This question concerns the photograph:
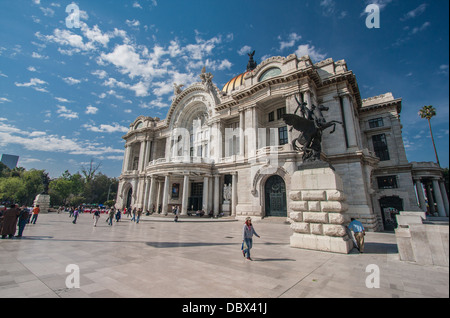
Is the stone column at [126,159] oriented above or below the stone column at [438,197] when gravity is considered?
above

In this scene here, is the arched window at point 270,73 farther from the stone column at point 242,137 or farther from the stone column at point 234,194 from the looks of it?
the stone column at point 234,194

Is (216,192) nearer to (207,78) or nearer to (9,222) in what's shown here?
(207,78)

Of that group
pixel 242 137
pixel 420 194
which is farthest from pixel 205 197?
pixel 420 194

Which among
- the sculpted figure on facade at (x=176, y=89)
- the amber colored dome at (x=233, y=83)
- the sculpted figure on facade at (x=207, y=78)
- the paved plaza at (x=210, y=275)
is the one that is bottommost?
the paved plaza at (x=210, y=275)

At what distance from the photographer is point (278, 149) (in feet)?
68.4

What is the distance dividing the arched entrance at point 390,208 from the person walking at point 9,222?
1327 inches

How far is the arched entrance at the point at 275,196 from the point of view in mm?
20431

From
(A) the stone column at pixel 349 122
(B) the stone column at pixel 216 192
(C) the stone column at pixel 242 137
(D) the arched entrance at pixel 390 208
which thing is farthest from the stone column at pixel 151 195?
(D) the arched entrance at pixel 390 208

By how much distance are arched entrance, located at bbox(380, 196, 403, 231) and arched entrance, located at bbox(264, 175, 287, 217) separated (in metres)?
14.4

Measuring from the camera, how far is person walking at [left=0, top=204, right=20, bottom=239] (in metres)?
9.90

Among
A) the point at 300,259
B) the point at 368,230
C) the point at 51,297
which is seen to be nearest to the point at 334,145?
the point at 368,230

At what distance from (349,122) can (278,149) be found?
869 centimetres

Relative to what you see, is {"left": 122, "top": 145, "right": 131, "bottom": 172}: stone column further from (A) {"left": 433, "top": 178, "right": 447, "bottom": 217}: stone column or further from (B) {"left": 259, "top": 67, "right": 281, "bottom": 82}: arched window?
(A) {"left": 433, "top": 178, "right": 447, "bottom": 217}: stone column

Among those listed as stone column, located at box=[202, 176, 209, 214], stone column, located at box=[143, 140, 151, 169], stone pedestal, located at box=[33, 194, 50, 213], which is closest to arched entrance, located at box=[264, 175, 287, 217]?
stone column, located at box=[202, 176, 209, 214]
